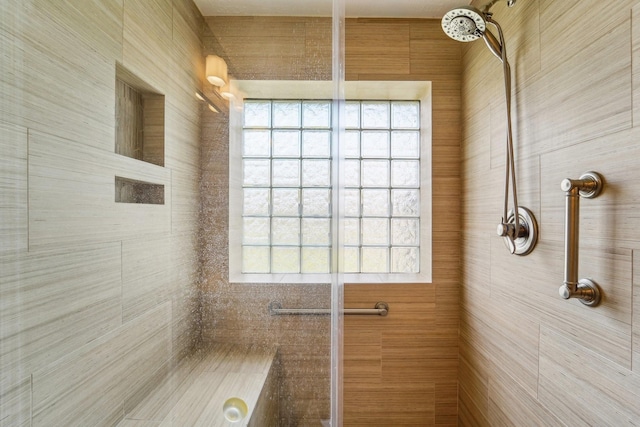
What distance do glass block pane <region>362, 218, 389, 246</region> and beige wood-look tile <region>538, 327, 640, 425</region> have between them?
0.72 metres

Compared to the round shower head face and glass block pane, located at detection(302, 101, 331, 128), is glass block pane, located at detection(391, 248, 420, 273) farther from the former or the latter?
the round shower head face

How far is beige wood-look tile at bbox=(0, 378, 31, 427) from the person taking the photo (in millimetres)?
476

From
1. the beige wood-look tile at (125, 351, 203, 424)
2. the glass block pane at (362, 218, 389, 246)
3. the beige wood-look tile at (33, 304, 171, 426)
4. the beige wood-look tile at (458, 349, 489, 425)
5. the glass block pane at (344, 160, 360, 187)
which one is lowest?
the beige wood-look tile at (458, 349, 489, 425)

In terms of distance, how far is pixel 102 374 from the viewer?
2.04 feet

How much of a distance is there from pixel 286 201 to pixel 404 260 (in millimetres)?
772

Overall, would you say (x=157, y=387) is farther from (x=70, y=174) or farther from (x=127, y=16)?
(x=127, y=16)

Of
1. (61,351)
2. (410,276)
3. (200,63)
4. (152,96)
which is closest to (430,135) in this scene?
(410,276)

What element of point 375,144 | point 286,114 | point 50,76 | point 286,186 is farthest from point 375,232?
point 50,76

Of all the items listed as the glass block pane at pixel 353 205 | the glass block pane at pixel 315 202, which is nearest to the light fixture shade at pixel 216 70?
the glass block pane at pixel 315 202

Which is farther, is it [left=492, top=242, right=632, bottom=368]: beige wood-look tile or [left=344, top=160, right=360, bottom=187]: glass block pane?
[left=344, top=160, right=360, bottom=187]: glass block pane

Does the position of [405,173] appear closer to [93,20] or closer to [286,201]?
[286,201]

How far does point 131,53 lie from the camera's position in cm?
67

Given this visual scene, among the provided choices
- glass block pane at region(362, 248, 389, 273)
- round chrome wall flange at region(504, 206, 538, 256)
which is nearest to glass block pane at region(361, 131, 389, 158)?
glass block pane at region(362, 248, 389, 273)

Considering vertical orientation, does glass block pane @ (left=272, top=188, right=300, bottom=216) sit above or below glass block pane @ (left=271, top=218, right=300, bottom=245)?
above
